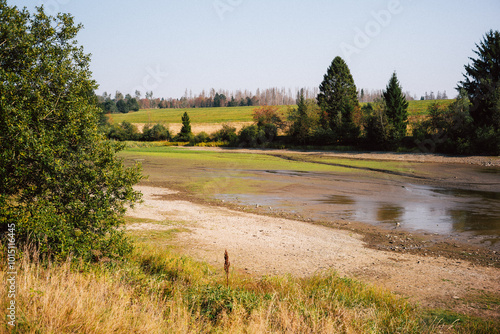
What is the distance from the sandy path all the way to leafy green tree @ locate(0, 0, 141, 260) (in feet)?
14.6

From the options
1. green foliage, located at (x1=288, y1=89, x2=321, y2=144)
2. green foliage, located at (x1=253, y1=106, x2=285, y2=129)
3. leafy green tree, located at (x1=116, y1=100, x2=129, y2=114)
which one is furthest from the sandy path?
leafy green tree, located at (x1=116, y1=100, x2=129, y2=114)

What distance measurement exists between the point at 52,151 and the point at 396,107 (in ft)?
191

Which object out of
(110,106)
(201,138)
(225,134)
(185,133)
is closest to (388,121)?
(225,134)

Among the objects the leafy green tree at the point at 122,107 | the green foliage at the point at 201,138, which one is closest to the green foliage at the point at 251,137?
the green foliage at the point at 201,138

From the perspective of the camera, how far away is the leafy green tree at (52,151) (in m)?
7.74

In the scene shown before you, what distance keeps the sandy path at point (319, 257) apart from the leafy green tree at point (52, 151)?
4.44 metres

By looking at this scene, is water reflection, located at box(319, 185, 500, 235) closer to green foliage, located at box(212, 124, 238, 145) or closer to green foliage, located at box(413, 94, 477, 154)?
green foliage, located at box(413, 94, 477, 154)

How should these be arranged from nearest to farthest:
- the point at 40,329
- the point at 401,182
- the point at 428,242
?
the point at 40,329 → the point at 428,242 → the point at 401,182

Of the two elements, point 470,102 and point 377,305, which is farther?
point 470,102

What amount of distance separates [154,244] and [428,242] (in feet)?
34.7

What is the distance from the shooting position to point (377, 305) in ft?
27.7

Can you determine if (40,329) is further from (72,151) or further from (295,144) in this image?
(295,144)

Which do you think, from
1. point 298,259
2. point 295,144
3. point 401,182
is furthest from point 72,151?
point 295,144

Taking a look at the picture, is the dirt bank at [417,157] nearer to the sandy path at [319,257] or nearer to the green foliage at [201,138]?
the green foliage at [201,138]
